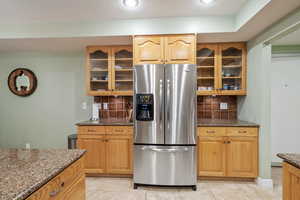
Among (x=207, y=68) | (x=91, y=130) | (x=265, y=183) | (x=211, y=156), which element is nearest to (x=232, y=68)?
(x=207, y=68)

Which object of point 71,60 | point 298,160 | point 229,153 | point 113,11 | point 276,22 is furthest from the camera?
point 71,60

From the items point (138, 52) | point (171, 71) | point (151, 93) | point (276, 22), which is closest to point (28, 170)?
point (151, 93)

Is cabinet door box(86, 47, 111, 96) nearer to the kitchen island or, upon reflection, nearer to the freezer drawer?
the freezer drawer

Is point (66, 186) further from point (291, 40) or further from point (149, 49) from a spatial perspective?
point (291, 40)

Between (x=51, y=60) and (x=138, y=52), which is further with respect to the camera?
(x=51, y=60)

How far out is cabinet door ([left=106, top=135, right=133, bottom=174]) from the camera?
2.92 m

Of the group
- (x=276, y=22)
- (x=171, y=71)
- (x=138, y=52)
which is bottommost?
(x=171, y=71)

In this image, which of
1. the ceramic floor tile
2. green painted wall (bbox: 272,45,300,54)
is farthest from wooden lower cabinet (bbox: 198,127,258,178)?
green painted wall (bbox: 272,45,300,54)

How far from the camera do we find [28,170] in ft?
3.81

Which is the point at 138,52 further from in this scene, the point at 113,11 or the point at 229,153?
the point at 229,153

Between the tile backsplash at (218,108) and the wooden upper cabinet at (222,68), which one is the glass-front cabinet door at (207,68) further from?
the tile backsplash at (218,108)

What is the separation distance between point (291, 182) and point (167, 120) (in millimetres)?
1460

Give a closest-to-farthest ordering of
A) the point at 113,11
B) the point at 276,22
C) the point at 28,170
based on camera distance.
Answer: the point at 28,170, the point at 276,22, the point at 113,11

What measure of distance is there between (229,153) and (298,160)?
153cm
